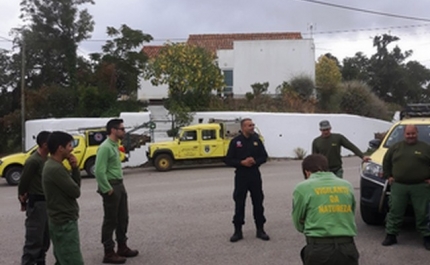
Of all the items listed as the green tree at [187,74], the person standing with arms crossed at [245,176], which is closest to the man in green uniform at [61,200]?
the person standing with arms crossed at [245,176]

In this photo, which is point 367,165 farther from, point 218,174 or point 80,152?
point 80,152

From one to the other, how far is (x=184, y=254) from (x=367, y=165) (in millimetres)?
3258

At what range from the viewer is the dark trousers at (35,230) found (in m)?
6.42

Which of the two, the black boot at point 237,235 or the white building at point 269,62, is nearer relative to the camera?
the black boot at point 237,235

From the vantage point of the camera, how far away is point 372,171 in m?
8.35

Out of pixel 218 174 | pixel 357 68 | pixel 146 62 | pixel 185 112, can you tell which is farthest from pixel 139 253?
pixel 357 68

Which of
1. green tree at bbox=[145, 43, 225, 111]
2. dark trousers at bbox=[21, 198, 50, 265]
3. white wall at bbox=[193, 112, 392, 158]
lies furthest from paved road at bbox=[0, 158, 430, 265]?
green tree at bbox=[145, 43, 225, 111]

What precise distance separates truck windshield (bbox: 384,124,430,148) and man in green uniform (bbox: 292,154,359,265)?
5106 mm

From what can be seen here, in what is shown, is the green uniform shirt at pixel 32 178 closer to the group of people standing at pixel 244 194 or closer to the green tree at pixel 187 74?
the group of people standing at pixel 244 194

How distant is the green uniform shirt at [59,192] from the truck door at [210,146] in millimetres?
15513

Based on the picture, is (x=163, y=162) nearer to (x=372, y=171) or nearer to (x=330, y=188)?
(x=372, y=171)

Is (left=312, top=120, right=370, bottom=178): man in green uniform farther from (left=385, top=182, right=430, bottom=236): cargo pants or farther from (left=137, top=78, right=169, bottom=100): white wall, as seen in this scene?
(left=137, top=78, right=169, bottom=100): white wall

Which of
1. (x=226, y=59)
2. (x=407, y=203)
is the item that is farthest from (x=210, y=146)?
(x=226, y=59)

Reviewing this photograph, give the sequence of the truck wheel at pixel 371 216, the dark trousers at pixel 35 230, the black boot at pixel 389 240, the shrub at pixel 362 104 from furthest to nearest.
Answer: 1. the shrub at pixel 362 104
2. the truck wheel at pixel 371 216
3. the black boot at pixel 389 240
4. the dark trousers at pixel 35 230
